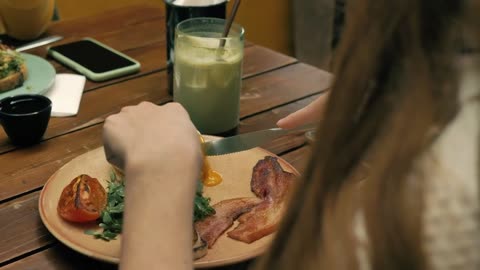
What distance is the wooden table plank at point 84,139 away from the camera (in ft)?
3.57

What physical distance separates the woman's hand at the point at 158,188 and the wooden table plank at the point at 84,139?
258mm

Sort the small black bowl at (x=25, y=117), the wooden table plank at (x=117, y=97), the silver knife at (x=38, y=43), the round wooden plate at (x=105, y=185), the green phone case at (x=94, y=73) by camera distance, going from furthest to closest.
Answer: the silver knife at (x=38, y=43) < the green phone case at (x=94, y=73) < the wooden table plank at (x=117, y=97) < the small black bowl at (x=25, y=117) < the round wooden plate at (x=105, y=185)

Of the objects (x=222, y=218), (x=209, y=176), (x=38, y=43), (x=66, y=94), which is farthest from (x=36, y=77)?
(x=222, y=218)

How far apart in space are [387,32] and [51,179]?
0.65 meters

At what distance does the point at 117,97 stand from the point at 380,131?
911mm

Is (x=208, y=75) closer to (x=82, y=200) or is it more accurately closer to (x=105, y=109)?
(x=105, y=109)

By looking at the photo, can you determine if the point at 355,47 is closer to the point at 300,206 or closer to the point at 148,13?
the point at 300,206

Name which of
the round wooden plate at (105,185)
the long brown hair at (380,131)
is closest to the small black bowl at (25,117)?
the round wooden plate at (105,185)

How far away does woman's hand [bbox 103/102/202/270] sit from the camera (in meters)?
0.75

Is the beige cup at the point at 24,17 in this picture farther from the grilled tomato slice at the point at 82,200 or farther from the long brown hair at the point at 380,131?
the long brown hair at the point at 380,131

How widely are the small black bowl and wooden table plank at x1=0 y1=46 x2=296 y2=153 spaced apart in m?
0.03

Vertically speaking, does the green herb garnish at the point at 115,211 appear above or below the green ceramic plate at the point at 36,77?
above

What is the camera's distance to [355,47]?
0.52 m

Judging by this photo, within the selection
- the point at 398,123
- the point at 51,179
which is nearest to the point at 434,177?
the point at 398,123
